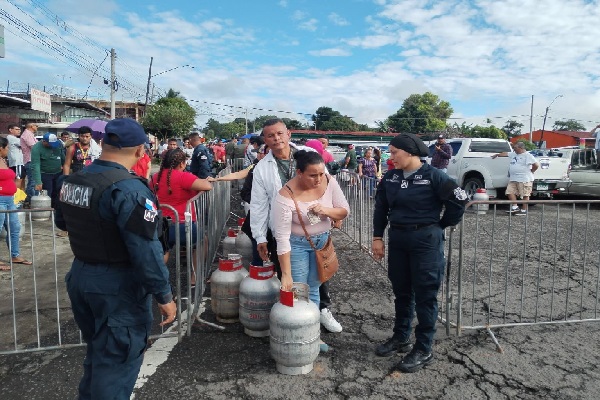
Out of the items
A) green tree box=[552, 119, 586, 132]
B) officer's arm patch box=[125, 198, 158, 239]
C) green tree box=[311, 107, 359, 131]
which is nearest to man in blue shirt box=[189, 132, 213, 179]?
officer's arm patch box=[125, 198, 158, 239]

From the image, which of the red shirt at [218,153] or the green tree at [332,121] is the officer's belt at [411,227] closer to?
the red shirt at [218,153]

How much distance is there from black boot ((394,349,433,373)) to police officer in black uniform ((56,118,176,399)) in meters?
1.87

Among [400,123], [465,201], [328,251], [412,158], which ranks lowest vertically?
[328,251]

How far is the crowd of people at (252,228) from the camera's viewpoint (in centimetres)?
217

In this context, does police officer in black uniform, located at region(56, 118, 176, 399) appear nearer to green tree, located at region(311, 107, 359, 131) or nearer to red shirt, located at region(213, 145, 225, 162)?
red shirt, located at region(213, 145, 225, 162)

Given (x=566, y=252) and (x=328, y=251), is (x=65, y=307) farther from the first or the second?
(x=566, y=252)

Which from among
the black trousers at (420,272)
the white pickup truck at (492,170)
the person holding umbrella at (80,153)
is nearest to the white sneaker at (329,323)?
the black trousers at (420,272)

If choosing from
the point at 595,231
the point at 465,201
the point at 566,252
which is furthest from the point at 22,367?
the point at 595,231

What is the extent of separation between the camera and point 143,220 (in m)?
2.13

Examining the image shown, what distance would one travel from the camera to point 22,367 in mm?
3359

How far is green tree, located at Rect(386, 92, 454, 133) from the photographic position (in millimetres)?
75688

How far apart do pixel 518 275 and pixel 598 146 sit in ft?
41.1

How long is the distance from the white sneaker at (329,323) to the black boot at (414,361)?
2.36 ft

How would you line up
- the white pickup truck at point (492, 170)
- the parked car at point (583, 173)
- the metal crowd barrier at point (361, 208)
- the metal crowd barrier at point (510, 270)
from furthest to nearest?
the parked car at point (583, 173)
the white pickup truck at point (492, 170)
the metal crowd barrier at point (361, 208)
the metal crowd barrier at point (510, 270)
